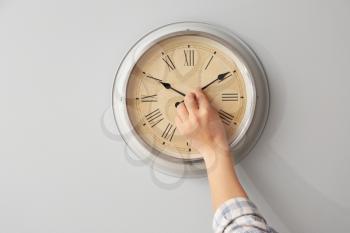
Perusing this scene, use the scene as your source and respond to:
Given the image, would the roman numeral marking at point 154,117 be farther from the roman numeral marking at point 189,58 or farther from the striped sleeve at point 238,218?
the striped sleeve at point 238,218

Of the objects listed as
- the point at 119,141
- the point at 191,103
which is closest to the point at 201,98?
the point at 191,103

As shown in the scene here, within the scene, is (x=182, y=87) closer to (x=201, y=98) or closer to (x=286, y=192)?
(x=201, y=98)

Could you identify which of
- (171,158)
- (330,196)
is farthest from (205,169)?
(330,196)

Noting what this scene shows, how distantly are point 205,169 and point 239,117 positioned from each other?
6.2 inches

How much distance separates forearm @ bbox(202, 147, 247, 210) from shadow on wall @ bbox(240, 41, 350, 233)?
12cm

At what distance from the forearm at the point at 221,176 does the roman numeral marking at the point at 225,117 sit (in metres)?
0.08

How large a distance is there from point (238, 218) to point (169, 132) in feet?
0.95

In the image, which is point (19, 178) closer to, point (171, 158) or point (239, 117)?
point (171, 158)

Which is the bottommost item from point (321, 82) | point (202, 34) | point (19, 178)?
point (321, 82)

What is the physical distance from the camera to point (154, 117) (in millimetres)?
1007

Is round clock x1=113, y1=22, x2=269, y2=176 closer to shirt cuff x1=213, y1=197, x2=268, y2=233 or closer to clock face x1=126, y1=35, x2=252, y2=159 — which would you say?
clock face x1=126, y1=35, x2=252, y2=159

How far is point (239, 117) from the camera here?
99cm

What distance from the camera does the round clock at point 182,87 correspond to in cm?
99

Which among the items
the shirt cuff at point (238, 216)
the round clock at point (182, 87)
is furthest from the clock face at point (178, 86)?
the shirt cuff at point (238, 216)
